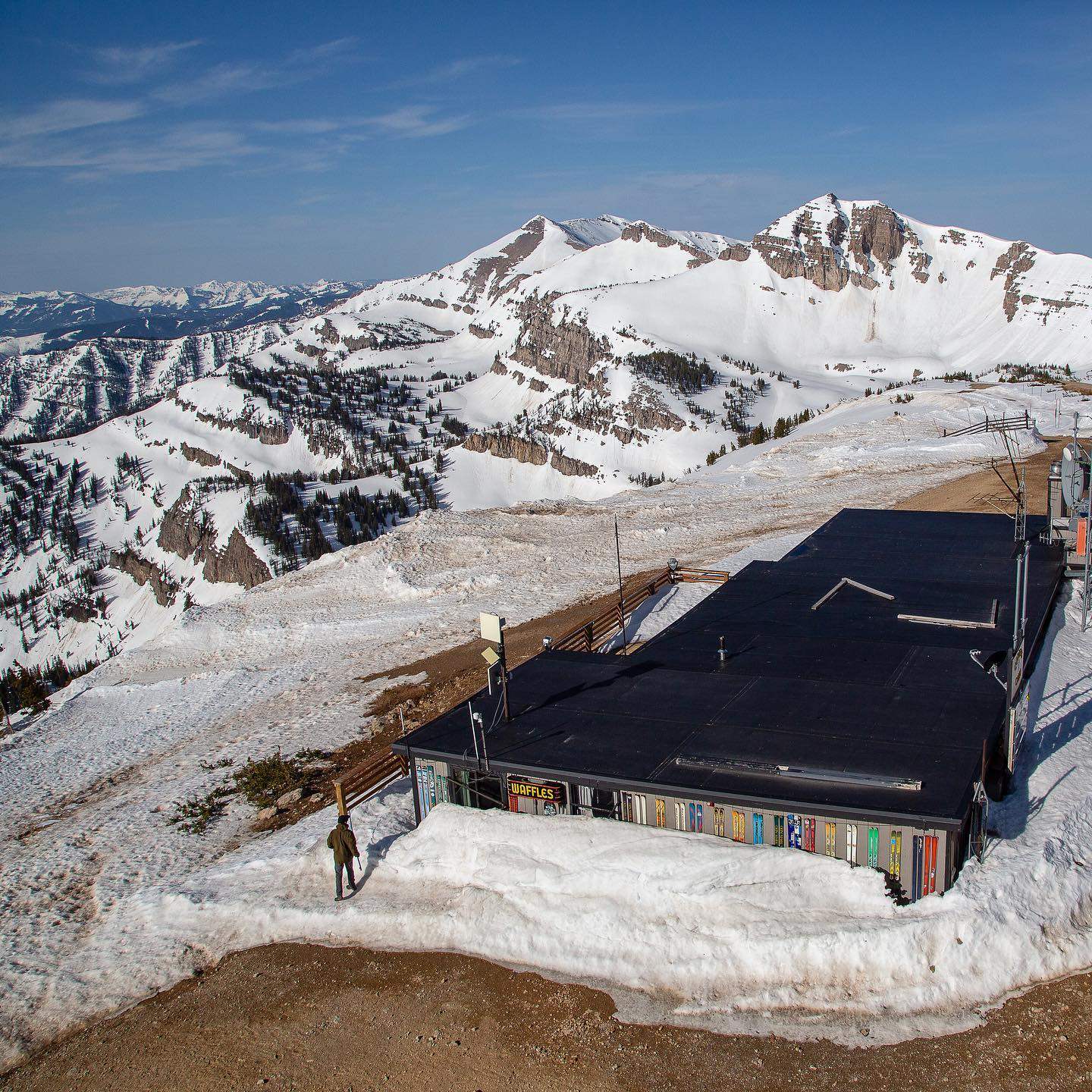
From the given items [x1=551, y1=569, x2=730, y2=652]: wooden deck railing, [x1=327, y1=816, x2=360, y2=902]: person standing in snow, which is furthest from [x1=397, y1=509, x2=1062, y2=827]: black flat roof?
[x1=551, y1=569, x2=730, y2=652]: wooden deck railing

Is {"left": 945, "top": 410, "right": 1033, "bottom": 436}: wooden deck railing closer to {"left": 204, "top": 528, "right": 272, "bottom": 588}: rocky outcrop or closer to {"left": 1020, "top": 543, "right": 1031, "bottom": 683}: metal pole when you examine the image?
{"left": 1020, "top": 543, "right": 1031, "bottom": 683}: metal pole

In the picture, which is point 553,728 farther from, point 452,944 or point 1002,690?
point 1002,690

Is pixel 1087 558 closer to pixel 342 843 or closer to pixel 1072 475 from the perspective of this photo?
pixel 1072 475

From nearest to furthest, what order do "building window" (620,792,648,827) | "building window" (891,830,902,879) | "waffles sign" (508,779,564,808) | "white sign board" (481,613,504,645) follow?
1. "building window" (891,830,902,879)
2. "building window" (620,792,648,827)
3. "waffles sign" (508,779,564,808)
4. "white sign board" (481,613,504,645)

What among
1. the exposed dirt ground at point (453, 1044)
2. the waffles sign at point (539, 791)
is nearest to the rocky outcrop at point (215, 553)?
the waffles sign at point (539, 791)

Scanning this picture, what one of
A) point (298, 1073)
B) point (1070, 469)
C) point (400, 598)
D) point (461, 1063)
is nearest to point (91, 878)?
point (298, 1073)

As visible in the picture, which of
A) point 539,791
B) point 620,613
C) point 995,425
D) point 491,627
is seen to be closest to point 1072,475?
point 620,613

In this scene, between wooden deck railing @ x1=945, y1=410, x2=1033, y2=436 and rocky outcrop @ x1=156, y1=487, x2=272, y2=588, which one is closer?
wooden deck railing @ x1=945, y1=410, x2=1033, y2=436

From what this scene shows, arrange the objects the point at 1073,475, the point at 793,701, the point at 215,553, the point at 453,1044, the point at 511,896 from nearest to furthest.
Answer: the point at 453,1044, the point at 511,896, the point at 793,701, the point at 1073,475, the point at 215,553
